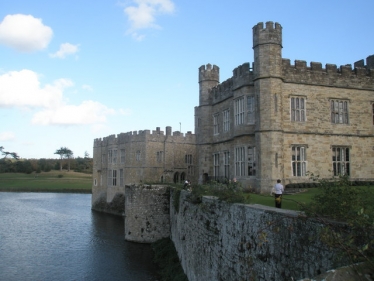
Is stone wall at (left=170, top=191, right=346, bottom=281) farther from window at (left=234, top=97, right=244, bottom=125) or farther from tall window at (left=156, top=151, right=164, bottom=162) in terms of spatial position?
tall window at (left=156, top=151, right=164, bottom=162)

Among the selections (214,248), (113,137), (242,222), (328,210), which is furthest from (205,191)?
(113,137)

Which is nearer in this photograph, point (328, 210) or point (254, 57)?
point (328, 210)

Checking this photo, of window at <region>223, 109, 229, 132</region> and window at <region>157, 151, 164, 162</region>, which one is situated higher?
window at <region>223, 109, 229, 132</region>

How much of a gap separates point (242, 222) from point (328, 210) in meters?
2.78

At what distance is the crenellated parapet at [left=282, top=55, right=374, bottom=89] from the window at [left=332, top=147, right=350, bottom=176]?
3.77 m

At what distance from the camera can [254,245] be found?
25.1ft

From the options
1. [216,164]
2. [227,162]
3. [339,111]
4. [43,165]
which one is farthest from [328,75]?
[43,165]

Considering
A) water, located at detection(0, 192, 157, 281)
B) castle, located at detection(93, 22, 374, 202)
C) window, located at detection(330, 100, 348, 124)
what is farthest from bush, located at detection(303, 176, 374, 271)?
window, located at detection(330, 100, 348, 124)

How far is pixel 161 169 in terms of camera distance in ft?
138

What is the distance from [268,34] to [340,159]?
8.34 metres

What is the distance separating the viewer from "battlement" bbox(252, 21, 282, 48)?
19.5m

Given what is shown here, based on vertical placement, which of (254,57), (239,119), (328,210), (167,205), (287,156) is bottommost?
(167,205)

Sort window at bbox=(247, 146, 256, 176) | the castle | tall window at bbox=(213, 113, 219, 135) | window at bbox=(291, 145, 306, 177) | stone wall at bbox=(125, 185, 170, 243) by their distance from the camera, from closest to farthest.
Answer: the castle
window at bbox=(291, 145, 306, 177)
window at bbox=(247, 146, 256, 176)
stone wall at bbox=(125, 185, 170, 243)
tall window at bbox=(213, 113, 219, 135)

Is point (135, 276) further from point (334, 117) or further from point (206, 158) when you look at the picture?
point (334, 117)
